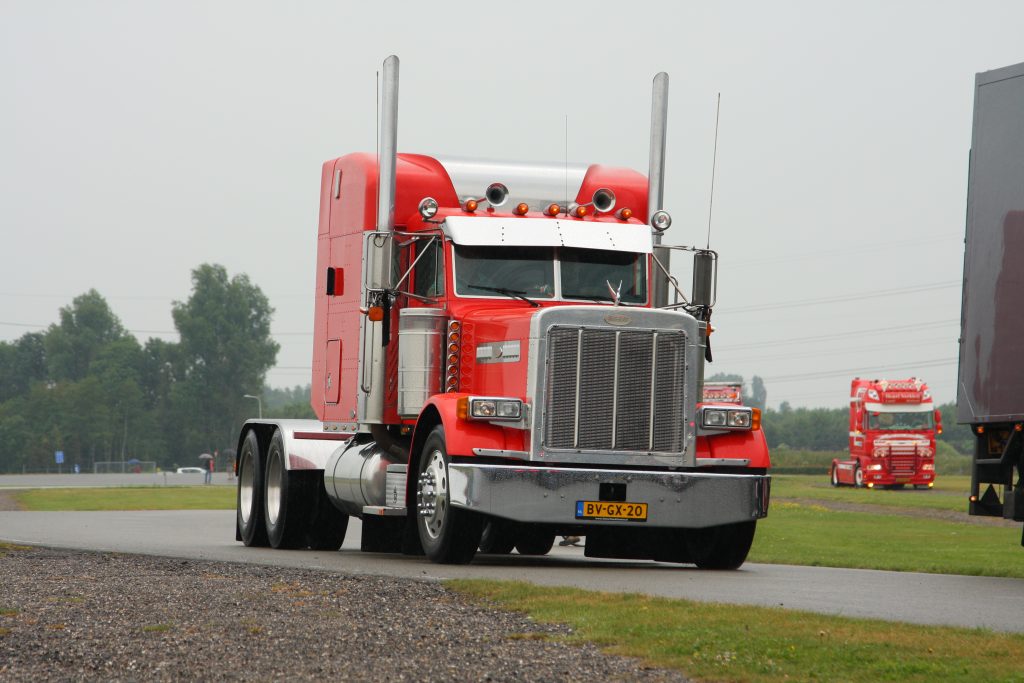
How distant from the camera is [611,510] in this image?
15.1 metres

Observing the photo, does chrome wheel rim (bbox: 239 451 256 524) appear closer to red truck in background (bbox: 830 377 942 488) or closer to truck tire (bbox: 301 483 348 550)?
truck tire (bbox: 301 483 348 550)

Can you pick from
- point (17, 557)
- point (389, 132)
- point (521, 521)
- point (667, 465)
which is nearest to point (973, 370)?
point (667, 465)

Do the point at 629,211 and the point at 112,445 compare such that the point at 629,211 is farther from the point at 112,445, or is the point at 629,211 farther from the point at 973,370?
the point at 112,445

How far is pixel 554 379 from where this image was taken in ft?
49.7

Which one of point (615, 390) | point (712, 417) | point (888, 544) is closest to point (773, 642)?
point (615, 390)

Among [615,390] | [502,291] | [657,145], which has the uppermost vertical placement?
[657,145]

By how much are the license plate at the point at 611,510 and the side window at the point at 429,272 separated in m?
2.88

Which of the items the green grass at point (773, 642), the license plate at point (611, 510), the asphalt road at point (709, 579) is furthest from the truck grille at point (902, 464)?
the green grass at point (773, 642)

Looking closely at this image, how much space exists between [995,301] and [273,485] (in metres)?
8.36

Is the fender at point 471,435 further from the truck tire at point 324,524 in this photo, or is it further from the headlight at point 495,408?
the truck tire at point 324,524

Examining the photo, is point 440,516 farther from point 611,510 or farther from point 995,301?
point 995,301

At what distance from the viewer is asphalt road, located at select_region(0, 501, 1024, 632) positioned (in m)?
11.8

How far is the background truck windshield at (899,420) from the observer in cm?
6222

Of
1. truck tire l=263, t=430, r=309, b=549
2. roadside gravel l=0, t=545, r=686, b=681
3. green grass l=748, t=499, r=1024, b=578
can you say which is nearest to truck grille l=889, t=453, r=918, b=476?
green grass l=748, t=499, r=1024, b=578
